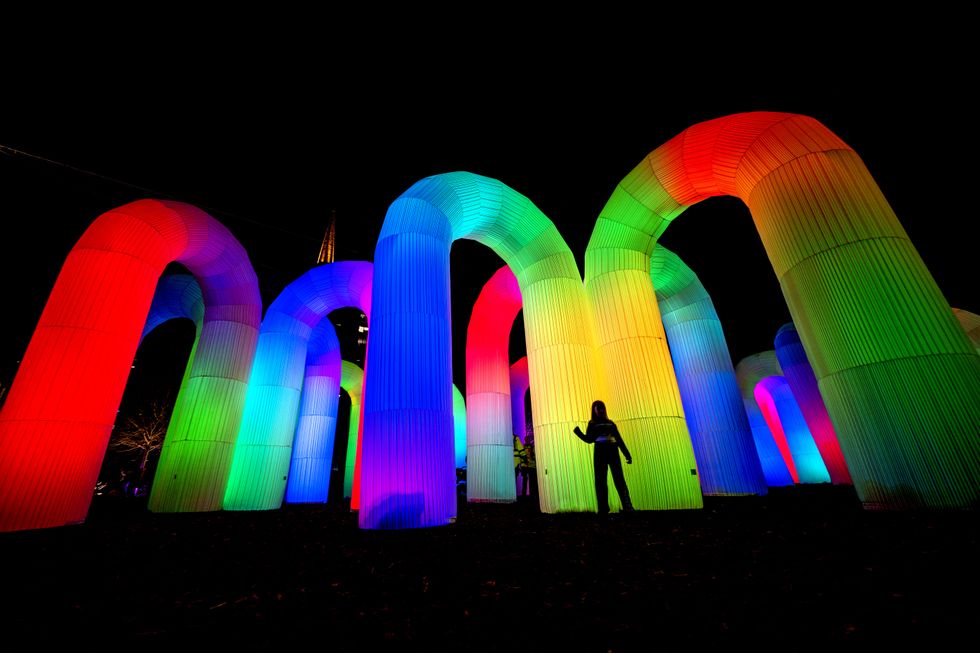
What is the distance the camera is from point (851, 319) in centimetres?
408

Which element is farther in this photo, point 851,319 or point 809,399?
point 809,399

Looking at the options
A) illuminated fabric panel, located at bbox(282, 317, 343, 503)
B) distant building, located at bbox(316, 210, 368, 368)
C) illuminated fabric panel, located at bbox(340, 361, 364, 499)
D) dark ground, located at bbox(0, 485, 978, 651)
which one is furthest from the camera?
distant building, located at bbox(316, 210, 368, 368)

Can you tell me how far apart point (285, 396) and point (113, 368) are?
10.6 feet

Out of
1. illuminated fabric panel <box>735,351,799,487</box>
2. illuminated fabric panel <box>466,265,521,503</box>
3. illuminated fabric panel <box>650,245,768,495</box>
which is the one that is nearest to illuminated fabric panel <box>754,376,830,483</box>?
illuminated fabric panel <box>735,351,799,487</box>

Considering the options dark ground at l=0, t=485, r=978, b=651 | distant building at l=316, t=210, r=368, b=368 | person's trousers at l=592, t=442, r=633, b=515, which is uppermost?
distant building at l=316, t=210, r=368, b=368

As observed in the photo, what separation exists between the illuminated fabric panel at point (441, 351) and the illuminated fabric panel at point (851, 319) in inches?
36.8

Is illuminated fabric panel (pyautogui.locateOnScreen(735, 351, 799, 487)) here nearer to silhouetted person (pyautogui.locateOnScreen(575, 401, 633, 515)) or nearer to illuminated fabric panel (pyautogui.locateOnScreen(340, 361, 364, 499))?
silhouetted person (pyautogui.locateOnScreen(575, 401, 633, 515))

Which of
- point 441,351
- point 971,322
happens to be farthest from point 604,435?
point 971,322

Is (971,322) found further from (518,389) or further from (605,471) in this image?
(605,471)

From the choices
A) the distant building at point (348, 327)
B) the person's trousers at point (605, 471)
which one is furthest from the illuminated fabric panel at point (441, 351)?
the distant building at point (348, 327)

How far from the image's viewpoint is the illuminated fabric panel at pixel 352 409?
1230cm

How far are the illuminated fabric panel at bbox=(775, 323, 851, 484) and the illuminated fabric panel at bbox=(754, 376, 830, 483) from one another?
196 centimetres

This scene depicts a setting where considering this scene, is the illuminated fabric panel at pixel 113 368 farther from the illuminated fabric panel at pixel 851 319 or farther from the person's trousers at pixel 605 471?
the illuminated fabric panel at pixel 851 319

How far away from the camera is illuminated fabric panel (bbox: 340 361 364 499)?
12.3 m
